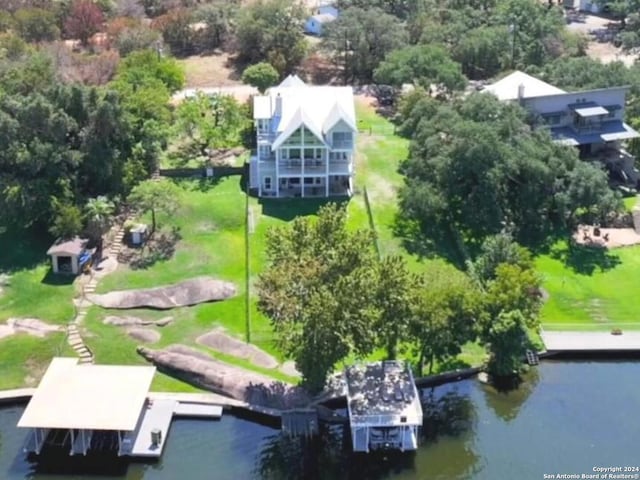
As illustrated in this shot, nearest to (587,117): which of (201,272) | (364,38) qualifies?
(364,38)

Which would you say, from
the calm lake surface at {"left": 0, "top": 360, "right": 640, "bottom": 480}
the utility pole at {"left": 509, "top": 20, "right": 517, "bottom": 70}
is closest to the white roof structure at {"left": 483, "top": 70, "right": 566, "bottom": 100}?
the utility pole at {"left": 509, "top": 20, "right": 517, "bottom": 70}

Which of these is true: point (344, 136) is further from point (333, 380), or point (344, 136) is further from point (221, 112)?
point (333, 380)

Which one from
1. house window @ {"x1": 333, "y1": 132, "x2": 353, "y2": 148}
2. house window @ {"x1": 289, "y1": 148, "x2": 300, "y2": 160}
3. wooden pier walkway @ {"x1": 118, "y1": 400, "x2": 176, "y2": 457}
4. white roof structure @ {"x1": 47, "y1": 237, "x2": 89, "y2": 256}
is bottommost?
wooden pier walkway @ {"x1": 118, "y1": 400, "x2": 176, "y2": 457}

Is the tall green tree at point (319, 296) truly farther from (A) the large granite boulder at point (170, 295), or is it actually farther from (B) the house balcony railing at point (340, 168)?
(B) the house balcony railing at point (340, 168)

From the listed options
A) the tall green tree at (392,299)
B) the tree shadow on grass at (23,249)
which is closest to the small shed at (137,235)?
the tree shadow on grass at (23,249)

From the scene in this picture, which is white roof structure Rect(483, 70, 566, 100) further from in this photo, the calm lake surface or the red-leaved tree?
the red-leaved tree

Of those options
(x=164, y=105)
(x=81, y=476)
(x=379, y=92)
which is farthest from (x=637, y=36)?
(x=81, y=476)
